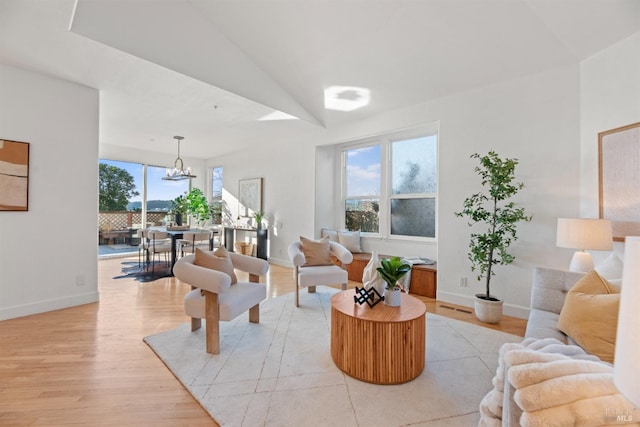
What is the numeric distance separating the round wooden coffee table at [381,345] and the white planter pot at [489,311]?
1.43m

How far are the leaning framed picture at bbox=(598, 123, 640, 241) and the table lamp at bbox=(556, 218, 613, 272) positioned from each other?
252 millimetres

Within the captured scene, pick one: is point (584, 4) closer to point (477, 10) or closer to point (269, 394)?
point (477, 10)

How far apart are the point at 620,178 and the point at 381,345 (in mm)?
2674

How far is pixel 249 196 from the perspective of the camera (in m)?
7.14

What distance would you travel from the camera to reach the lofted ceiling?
8.61 ft

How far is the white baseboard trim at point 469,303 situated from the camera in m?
3.36

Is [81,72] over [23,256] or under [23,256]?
over

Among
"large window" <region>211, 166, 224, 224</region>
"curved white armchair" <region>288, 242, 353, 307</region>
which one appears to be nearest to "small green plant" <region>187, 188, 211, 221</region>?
"large window" <region>211, 166, 224, 224</region>

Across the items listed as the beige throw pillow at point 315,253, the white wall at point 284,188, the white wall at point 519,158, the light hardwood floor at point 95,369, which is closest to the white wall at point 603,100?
the white wall at point 519,158

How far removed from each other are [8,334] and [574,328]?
4.61 metres

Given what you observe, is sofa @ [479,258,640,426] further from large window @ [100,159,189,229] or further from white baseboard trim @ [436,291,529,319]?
large window @ [100,159,189,229]

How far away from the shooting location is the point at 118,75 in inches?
131

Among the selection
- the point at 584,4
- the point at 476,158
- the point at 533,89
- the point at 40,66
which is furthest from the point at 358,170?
the point at 40,66

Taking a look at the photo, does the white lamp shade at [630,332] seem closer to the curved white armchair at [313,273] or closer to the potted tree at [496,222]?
the potted tree at [496,222]
